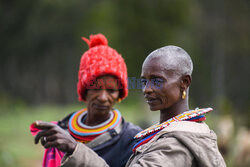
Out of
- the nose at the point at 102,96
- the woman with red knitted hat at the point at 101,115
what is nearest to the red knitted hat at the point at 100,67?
the woman with red knitted hat at the point at 101,115

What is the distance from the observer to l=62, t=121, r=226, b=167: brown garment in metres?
1.73

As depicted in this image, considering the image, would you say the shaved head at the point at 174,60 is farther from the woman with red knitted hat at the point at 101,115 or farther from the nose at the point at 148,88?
the woman with red knitted hat at the point at 101,115

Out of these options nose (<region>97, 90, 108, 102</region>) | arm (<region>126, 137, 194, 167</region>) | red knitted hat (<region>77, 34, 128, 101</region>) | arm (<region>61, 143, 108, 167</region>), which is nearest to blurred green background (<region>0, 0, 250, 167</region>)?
red knitted hat (<region>77, 34, 128, 101</region>)

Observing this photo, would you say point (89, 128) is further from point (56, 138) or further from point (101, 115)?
point (56, 138)

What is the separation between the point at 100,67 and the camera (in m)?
2.94

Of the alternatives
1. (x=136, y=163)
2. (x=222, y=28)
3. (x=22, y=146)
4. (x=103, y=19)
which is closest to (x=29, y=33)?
(x=103, y=19)

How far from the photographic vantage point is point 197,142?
1766 mm

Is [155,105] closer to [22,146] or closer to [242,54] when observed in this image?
[22,146]

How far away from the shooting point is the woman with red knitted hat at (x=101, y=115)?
2.78 meters

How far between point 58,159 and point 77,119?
1.41ft

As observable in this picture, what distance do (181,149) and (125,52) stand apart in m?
9.05

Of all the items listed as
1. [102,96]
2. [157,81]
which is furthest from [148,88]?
[102,96]

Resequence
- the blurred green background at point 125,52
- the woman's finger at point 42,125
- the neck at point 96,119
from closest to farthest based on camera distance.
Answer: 1. the woman's finger at point 42,125
2. the neck at point 96,119
3. the blurred green background at point 125,52

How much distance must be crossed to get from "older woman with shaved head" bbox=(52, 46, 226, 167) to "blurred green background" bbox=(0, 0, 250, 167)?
4.82 feet
